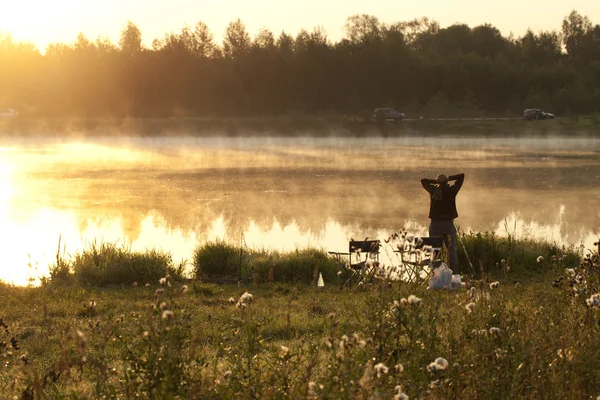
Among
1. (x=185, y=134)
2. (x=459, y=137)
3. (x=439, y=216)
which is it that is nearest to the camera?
(x=439, y=216)

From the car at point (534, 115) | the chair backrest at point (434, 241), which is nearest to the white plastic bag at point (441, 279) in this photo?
the chair backrest at point (434, 241)

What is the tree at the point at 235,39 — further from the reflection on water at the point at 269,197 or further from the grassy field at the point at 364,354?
the grassy field at the point at 364,354

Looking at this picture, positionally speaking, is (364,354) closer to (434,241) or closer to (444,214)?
(434,241)

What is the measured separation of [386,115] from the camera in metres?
73.4

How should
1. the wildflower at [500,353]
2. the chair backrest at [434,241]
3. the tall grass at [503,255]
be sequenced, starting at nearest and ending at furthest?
the wildflower at [500,353] < the chair backrest at [434,241] < the tall grass at [503,255]

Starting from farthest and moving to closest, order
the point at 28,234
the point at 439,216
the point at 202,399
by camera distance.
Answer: the point at 28,234 < the point at 439,216 < the point at 202,399

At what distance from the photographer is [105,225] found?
69.8 ft

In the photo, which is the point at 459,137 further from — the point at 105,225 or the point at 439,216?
the point at 439,216

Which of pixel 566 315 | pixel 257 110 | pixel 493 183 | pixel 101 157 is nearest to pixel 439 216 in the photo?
pixel 566 315

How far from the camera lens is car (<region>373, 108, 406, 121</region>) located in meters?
72.6

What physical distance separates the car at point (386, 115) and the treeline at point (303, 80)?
15.5 ft

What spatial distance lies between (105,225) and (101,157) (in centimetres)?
2655

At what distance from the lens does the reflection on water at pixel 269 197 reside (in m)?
19.3

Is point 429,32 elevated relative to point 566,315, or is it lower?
elevated
